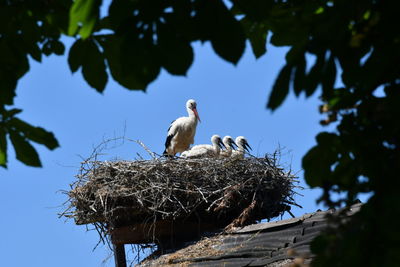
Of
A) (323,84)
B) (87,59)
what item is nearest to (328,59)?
(323,84)

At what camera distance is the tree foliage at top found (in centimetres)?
157

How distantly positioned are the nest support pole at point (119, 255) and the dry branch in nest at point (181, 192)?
24 cm

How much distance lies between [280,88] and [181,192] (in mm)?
6630

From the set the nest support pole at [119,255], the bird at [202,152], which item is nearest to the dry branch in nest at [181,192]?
the nest support pole at [119,255]

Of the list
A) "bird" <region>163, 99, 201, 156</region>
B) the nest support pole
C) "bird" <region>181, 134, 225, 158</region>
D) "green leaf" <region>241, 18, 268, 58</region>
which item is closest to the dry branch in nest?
the nest support pole

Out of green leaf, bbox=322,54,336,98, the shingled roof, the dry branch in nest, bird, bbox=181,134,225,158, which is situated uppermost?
bird, bbox=181,134,225,158

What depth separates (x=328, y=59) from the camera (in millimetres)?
1699

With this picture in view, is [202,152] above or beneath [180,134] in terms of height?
beneath

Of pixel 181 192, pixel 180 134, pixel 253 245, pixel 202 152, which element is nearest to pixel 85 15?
pixel 253 245

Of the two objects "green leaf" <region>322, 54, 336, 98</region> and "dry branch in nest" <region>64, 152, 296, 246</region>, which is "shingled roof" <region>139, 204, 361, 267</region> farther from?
"green leaf" <region>322, 54, 336, 98</region>

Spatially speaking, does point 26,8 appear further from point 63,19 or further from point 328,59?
point 328,59

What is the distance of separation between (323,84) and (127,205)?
6.45 m

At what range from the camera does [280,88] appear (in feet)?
5.31

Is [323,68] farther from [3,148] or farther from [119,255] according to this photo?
[119,255]
